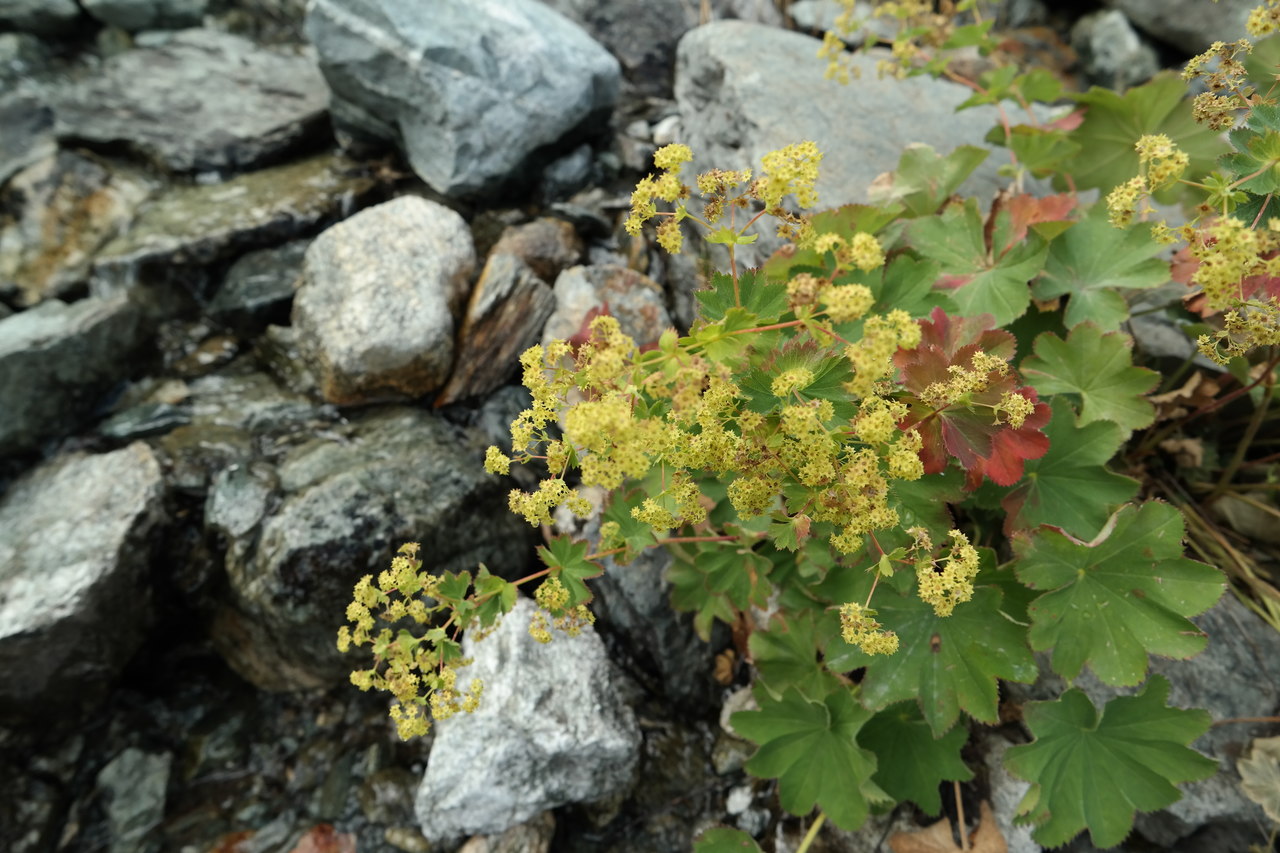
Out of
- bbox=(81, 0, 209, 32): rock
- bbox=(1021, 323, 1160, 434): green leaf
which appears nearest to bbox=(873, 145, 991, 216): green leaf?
bbox=(1021, 323, 1160, 434): green leaf

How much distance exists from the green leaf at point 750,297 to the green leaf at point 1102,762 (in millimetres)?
1242

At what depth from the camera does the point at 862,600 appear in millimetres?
1921

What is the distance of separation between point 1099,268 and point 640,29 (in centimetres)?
337

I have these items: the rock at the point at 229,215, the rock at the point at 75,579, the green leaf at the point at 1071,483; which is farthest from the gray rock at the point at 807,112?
the rock at the point at 75,579

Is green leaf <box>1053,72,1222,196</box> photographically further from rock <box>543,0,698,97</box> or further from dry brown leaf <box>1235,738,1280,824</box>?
rock <box>543,0,698,97</box>

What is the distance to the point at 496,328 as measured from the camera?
3.44 metres

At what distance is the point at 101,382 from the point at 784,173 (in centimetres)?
363

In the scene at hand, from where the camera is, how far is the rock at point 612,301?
338 cm

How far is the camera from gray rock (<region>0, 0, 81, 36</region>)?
15.4 feet

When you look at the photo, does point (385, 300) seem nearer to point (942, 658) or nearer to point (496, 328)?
point (496, 328)

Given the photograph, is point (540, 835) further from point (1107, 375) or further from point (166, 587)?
point (1107, 375)

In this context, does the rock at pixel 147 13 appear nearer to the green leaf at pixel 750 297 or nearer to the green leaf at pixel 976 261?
the green leaf at pixel 976 261

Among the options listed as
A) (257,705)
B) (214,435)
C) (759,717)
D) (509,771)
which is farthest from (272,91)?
(759,717)

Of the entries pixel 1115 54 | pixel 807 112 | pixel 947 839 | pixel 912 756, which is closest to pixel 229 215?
pixel 807 112
